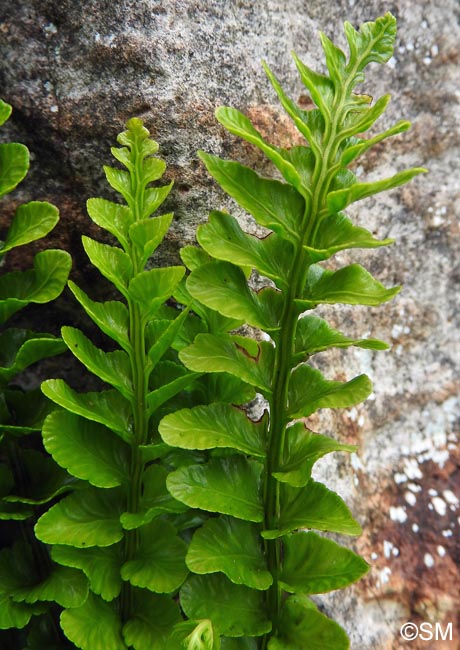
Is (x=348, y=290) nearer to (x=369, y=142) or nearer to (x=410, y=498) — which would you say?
(x=369, y=142)

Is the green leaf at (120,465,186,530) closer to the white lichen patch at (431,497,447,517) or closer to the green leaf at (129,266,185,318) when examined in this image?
the green leaf at (129,266,185,318)

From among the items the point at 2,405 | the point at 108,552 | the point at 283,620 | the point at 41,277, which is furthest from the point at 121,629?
the point at 41,277

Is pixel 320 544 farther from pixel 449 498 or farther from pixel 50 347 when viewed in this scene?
pixel 449 498

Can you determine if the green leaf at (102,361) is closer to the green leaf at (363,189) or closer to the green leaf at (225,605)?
the green leaf at (225,605)

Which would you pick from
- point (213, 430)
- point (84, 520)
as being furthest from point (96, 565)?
point (213, 430)

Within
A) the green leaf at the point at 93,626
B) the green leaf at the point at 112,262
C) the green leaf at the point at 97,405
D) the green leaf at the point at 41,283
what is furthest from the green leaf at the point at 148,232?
the green leaf at the point at 93,626

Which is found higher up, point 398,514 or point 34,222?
point 34,222

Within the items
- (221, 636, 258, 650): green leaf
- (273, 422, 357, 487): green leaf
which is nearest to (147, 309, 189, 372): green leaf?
(273, 422, 357, 487): green leaf
